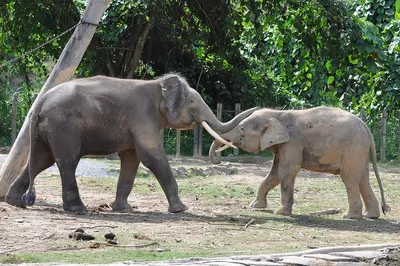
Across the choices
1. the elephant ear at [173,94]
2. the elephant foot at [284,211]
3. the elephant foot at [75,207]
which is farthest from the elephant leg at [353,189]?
the elephant foot at [75,207]

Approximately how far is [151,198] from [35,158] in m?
2.50

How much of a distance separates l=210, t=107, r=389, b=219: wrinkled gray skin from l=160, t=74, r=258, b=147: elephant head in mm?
223

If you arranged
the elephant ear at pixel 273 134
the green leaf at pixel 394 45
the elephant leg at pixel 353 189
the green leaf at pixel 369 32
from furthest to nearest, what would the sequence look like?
the green leaf at pixel 394 45 → the green leaf at pixel 369 32 → the elephant ear at pixel 273 134 → the elephant leg at pixel 353 189

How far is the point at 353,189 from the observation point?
11781 millimetres

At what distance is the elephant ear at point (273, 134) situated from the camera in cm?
1184

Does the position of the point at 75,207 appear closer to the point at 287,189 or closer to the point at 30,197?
the point at 30,197

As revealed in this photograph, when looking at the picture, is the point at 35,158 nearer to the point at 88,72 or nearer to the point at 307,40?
the point at 307,40

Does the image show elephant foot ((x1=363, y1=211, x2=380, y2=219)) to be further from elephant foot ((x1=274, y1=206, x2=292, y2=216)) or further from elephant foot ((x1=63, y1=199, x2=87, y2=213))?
elephant foot ((x1=63, y1=199, x2=87, y2=213))

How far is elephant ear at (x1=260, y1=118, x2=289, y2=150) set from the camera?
11844 millimetres

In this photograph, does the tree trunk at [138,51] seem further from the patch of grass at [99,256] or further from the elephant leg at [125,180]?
the patch of grass at [99,256]

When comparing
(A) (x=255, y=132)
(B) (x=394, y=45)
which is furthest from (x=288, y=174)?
(B) (x=394, y=45)

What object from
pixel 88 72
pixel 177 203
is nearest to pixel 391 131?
pixel 88 72

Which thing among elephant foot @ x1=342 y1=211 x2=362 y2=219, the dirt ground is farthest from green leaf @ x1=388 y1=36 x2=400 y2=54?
elephant foot @ x1=342 y1=211 x2=362 y2=219

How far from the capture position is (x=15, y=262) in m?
7.35
